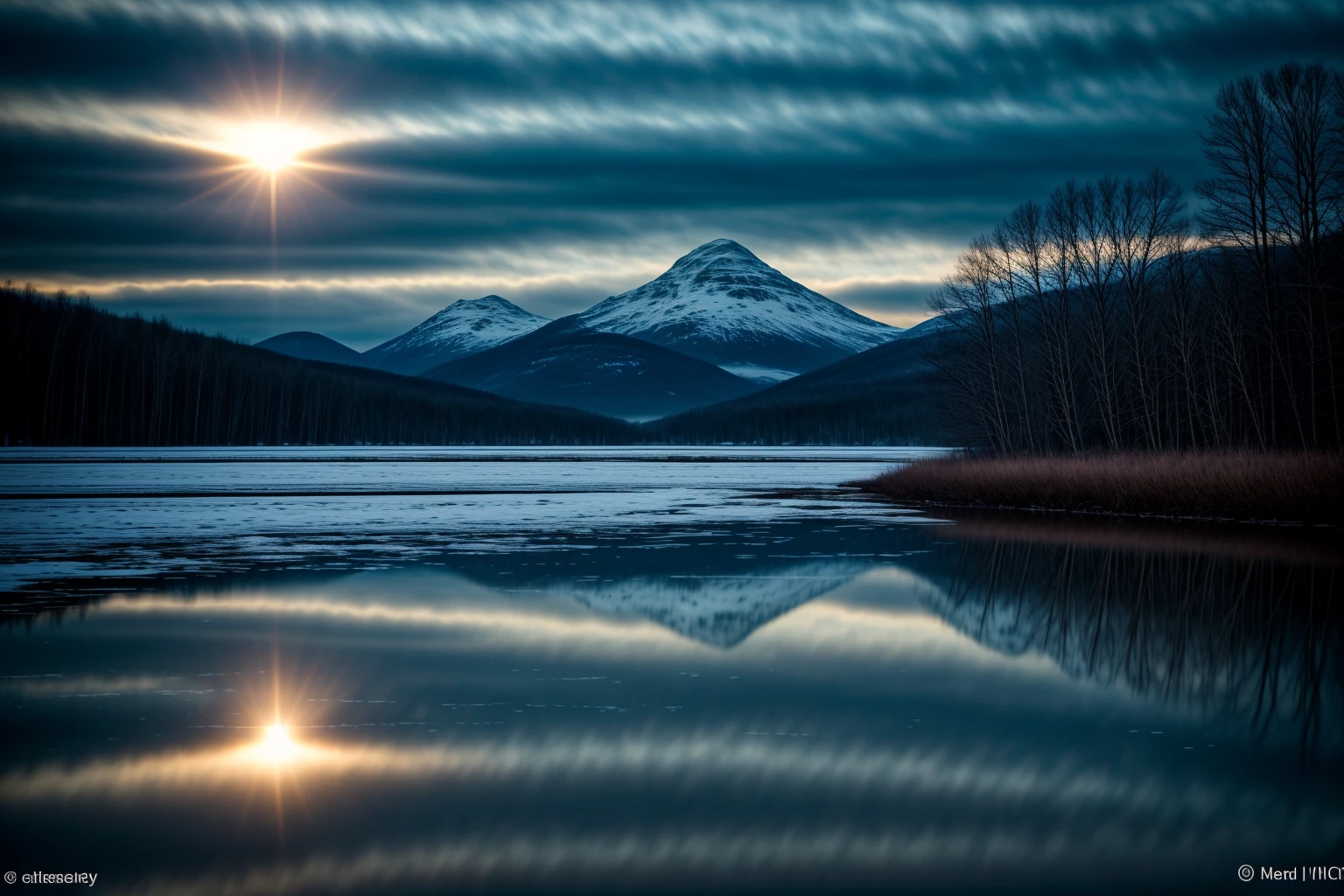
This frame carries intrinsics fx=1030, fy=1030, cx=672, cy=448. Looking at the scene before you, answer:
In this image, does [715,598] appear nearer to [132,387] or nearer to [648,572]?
[648,572]

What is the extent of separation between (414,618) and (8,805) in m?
7.88

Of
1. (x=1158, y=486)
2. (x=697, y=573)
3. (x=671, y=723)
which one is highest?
(x=1158, y=486)

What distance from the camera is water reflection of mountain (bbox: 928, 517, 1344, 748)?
34.2 feet

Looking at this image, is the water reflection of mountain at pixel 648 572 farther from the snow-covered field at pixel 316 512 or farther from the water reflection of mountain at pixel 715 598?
the snow-covered field at pixel 316 512

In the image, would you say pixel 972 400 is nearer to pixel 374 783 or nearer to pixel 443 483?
pixel 443 483

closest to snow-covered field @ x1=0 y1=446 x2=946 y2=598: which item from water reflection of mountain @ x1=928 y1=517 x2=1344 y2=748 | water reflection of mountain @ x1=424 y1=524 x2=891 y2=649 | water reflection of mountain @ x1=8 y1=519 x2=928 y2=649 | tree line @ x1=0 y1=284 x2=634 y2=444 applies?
water reflection of mountain @ x1=8 y1=519 x2=928 y2=649

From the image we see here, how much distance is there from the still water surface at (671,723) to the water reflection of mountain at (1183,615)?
77 millimetres

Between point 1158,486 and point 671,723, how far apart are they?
2992 cm

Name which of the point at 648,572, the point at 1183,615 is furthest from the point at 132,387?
the point at 1183,615

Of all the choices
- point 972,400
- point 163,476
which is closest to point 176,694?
point 163,476

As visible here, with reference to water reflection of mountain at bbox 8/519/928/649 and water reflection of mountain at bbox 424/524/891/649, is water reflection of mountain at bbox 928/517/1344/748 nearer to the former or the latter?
water reflection of mountain at bbox 424/524/891/649

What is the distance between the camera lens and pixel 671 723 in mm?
9320

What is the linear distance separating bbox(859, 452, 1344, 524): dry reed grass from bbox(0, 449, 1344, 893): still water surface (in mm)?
8941

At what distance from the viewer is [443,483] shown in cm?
6050
